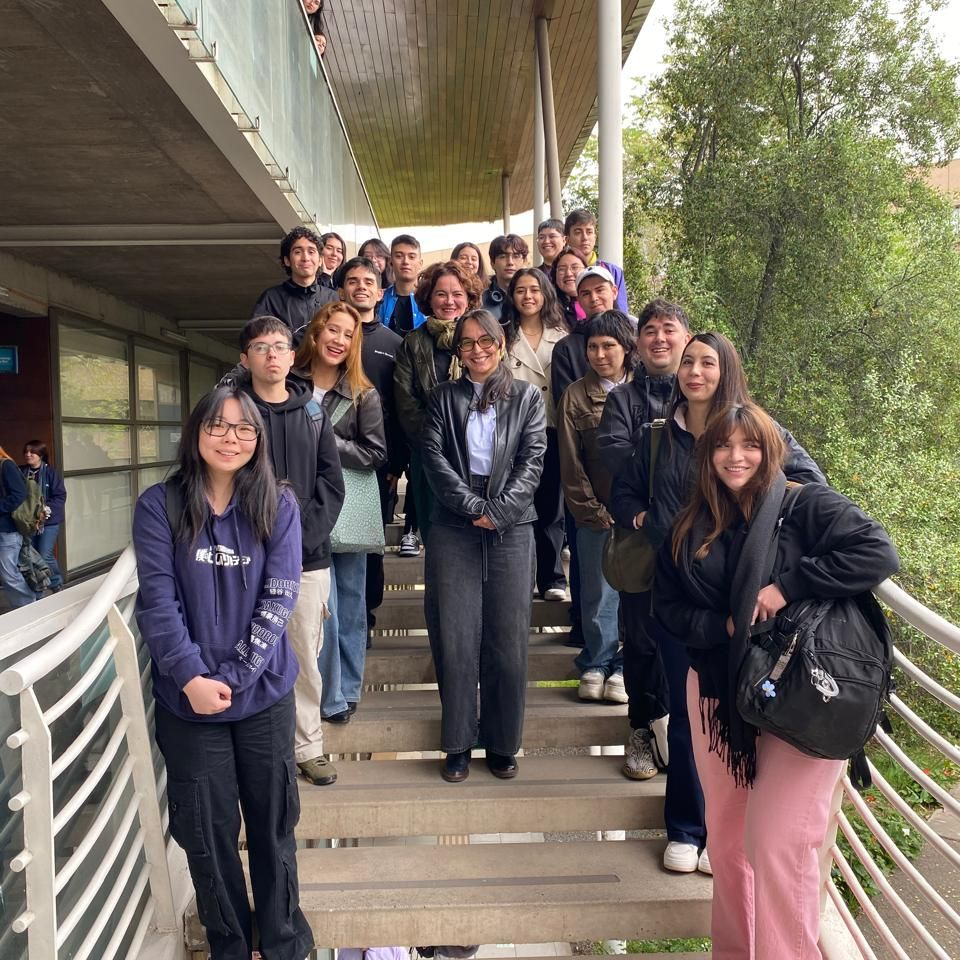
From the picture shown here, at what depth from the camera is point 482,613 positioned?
11.4 feet

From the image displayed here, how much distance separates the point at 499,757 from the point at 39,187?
210 inches

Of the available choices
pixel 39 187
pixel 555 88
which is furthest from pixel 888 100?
pixel 39 187

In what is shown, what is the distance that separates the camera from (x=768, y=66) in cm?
1755

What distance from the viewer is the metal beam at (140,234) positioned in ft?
23.3

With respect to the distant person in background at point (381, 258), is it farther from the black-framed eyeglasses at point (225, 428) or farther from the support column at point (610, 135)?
the black-framed eyeglasses at point (225, 428)

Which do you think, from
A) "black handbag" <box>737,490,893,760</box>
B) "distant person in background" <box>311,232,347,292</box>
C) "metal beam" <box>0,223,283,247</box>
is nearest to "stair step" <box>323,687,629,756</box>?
"black handbag" <box>737,490,893,760</box>

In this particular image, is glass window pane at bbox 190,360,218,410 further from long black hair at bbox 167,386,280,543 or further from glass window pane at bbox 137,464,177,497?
long black hair at bbox 167,386,280,543

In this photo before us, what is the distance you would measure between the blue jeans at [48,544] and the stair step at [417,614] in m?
4.90

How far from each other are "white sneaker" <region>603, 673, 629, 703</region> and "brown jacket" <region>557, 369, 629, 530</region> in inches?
31.1

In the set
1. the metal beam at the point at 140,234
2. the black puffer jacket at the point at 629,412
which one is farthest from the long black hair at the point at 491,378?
the metal beam at the point at 140,234

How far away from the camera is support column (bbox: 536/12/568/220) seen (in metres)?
10.4

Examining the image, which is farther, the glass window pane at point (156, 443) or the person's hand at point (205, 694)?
the glass window pane at point (156, 443)

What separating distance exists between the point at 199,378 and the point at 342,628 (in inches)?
480

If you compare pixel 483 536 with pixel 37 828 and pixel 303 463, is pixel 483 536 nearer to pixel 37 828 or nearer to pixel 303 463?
pixel 303 463
